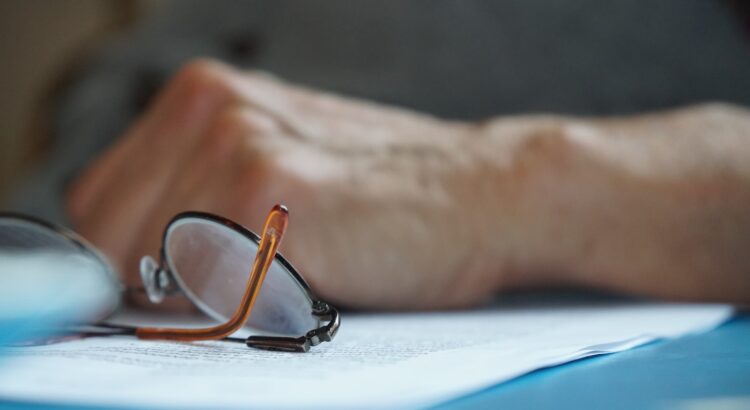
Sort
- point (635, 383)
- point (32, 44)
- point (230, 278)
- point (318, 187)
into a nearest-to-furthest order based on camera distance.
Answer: point (635, 383)
point (230, 278)
point (318, 187)
point (32, 44)

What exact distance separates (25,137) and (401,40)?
62.6 inches

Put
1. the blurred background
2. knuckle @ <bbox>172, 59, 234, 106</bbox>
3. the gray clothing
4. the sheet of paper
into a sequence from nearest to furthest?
the sheet of paper → knuckle @ <bbox>172, 59, 234, 106</bbox> → the gray clothing → the blurred background

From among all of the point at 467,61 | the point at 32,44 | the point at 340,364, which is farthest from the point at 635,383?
the point at 32,44

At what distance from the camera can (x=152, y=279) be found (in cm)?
52

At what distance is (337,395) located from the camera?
27 centimetres

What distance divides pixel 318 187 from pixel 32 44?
6.45 ft

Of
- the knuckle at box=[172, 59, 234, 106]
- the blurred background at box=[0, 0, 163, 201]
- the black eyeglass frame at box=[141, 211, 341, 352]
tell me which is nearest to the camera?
the black eyeglass frame at box=[141, 211, 341, 352]

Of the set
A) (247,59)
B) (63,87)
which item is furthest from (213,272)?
(63,87)

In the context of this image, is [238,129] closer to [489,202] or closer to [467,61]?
[489,202]

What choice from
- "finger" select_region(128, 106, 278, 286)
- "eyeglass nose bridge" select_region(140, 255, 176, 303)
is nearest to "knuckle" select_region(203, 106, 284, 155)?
"finger" select_region(128, 106, 278, 286)

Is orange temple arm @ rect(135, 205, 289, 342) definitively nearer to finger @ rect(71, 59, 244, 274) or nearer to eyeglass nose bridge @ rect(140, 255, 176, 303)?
eyeglass nose bridge @ rect(140, 255, 176, 303)

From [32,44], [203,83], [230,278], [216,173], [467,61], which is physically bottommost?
[230,278]

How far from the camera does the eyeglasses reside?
1.39 ft

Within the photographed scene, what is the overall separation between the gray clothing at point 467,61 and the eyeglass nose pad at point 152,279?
16.2 inches
